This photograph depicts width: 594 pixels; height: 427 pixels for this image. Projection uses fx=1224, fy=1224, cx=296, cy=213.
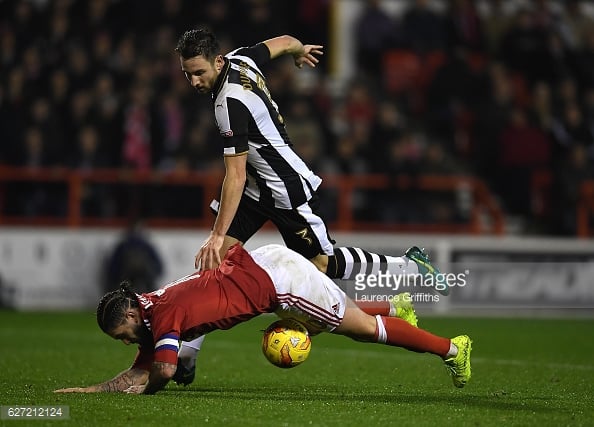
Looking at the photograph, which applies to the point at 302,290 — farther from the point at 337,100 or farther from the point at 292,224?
the point at 337,100

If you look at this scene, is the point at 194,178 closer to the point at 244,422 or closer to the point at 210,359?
the point at 210,359

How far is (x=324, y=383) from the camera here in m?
9.09

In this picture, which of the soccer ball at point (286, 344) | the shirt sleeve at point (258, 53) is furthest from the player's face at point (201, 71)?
the soccer ball at point (286, 344)

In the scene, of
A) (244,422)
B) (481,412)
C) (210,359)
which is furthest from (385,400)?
(210,359)

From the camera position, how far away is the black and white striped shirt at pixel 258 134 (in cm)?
833

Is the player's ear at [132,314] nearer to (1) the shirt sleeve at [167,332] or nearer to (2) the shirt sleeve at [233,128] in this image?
(1) the shirt sleeve at [167,332]

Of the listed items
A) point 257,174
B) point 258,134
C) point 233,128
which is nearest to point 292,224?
point 257,174

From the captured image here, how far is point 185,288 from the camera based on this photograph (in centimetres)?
783

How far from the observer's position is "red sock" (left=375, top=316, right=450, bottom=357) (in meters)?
8.02

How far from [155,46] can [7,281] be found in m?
4.16

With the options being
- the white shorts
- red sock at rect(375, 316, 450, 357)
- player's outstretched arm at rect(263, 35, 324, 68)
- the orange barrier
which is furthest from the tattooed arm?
the orange barrier

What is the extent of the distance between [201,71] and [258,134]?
0.70 m

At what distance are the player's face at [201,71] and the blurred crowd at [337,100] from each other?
27.8 ft

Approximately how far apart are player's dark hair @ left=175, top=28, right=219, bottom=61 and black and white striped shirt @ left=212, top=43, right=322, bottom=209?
0.21m
